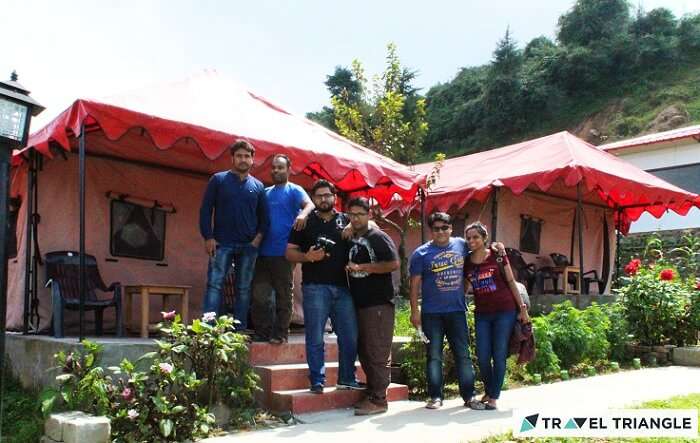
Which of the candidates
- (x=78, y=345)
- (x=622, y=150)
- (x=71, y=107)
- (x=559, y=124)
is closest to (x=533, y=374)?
(x=78, y=345)

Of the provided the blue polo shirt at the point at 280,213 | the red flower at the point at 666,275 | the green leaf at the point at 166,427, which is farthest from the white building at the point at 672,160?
the green leaf at the point at 166,427

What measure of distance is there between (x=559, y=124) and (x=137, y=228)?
35744 millimetres

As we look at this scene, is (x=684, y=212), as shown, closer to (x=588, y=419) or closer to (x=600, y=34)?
(x=588, y=419)

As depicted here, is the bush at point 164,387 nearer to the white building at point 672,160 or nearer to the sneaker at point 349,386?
the sneaker at point 349,386

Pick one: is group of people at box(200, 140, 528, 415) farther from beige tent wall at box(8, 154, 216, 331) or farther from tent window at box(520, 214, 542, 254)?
tent window at box(520, 214, 542, 254)

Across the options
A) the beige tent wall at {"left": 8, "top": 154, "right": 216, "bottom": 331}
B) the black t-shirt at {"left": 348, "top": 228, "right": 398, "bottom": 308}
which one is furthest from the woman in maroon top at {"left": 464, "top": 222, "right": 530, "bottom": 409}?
the beige tent wall at {"left": 8, "top": 154, "right": 216, "bottom": 331}

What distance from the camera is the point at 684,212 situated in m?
14.1

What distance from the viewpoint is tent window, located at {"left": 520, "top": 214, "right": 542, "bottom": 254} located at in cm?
1362

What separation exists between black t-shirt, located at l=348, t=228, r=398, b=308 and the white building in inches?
644

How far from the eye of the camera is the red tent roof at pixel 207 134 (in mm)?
5906

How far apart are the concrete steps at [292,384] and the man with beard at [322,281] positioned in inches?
5.4

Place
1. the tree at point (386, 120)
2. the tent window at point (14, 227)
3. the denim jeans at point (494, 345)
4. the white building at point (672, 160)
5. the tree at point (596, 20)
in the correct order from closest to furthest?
the denim jeans at point (494, 345) → the tent window at point (14, 227) → the tree at point (386, 120) → the white building at point (672, 160) → the tree at point (596, 20)

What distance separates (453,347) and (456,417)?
26.4 inches

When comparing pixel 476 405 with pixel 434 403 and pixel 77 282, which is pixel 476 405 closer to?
pixel 434 403
